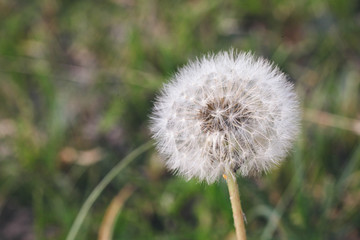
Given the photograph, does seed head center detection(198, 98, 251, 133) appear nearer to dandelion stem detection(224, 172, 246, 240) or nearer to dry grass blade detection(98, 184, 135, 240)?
dandelion stem detection(224, 172, 246, 240)

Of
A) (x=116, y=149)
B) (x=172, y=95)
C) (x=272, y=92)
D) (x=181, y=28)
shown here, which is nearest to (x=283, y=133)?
(x=272, y=92)

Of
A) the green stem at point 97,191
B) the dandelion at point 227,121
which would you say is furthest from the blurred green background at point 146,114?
the dandelion at point 227,121

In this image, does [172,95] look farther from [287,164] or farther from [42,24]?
[42,24]

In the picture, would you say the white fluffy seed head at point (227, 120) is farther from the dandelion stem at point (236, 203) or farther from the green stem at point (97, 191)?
the green stem at point (97, 191)

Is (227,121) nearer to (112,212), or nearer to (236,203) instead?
(236,203)

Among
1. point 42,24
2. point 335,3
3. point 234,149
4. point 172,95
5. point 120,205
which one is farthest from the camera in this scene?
point 42,24

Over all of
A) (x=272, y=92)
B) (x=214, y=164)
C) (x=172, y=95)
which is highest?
(x=172, y=95)
